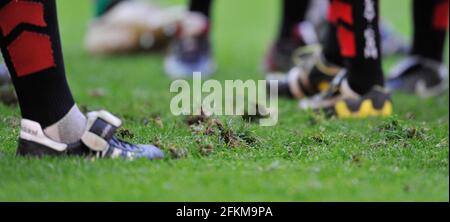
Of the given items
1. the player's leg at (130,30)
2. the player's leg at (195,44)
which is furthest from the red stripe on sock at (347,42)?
the player's leg at (130,30)

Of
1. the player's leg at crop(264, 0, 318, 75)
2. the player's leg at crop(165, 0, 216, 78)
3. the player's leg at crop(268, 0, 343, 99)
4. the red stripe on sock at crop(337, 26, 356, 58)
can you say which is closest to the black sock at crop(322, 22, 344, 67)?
the player's leg at crop(268, 0, 343, 99)

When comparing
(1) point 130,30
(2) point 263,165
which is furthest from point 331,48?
(1) point 130,30

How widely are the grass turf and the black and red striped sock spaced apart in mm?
168

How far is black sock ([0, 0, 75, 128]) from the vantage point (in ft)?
8.65

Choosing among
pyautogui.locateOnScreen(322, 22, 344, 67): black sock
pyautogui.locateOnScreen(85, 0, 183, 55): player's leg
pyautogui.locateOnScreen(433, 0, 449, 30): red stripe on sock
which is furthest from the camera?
pyautogui.locateOnScreen(85, 0, 183, 55): player's leg

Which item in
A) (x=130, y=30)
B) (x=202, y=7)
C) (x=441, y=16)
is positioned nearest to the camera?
(x=441, y=16)

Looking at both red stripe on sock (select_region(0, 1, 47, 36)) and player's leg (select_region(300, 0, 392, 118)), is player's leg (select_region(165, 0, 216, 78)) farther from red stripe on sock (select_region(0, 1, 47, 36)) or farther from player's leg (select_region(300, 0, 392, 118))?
red stripe on sock (select_region(0, 1, 47, 36))

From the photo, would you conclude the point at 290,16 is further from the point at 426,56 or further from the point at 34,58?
the point at 34,58

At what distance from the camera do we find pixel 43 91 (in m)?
2.65

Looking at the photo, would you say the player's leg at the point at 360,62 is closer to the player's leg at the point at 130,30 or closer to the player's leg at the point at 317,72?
the player's leg at the point at 317,72

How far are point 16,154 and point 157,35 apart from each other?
3828mm

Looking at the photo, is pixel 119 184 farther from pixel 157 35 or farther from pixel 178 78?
pixel 157 35

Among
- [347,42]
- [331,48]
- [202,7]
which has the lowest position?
[347,42]

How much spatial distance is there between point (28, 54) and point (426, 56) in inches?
117
